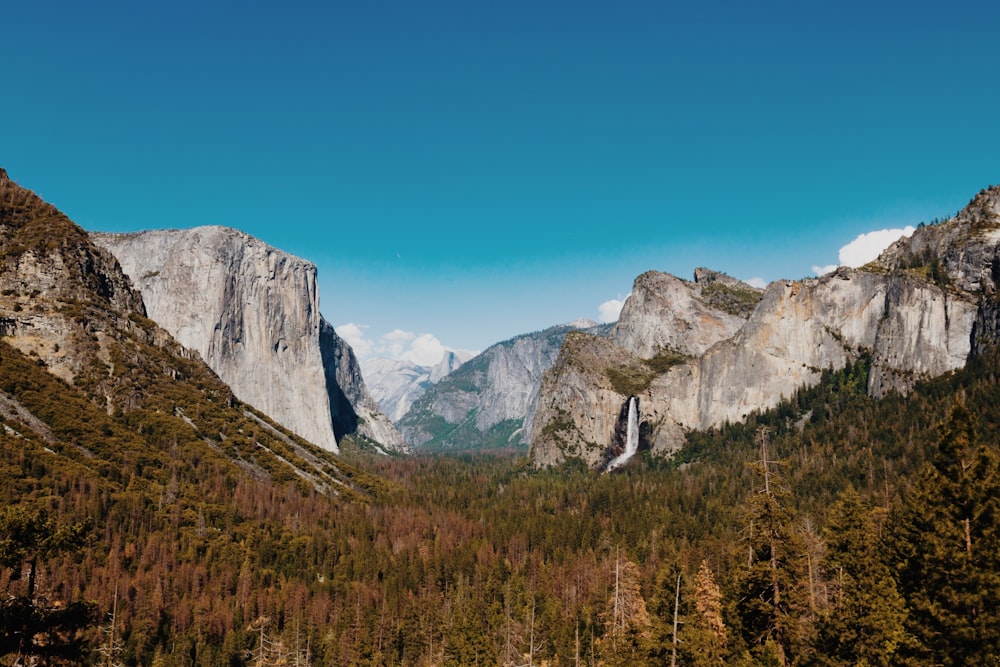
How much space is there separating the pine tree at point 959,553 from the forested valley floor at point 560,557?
8 centimetres

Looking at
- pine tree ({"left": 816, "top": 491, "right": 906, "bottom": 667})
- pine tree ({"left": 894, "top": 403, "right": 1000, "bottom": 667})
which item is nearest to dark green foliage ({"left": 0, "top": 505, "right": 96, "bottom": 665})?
pine tree ({"left": 816, "top": 491, "right": 906, "bottom": 667})

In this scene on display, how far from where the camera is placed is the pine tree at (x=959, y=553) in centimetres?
2680

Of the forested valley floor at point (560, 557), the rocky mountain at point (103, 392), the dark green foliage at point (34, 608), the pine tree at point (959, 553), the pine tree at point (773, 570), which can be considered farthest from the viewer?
the rocky mountain at point (103, 392)

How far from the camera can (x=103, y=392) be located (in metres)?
130

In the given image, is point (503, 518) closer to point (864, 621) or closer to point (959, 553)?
point (864, 621)

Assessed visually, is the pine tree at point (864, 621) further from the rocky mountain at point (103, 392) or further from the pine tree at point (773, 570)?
the rocky mountain at point (103, 392)

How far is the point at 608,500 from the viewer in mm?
140375

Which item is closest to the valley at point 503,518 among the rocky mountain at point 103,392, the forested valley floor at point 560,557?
the forested valley floor at point 560,557

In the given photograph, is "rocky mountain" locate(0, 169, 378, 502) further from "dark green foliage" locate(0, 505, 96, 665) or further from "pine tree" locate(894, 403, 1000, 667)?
"pine tree" locate(894, 403, 1000, 667)

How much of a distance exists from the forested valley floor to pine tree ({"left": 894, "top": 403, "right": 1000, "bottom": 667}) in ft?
0.26

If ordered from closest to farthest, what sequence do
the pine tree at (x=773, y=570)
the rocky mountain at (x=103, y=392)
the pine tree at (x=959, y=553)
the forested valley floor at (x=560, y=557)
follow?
the pine tree at (x=959, y=553), the pine tree at (x=773, y=570), the forested valley floor at (x=560, y=557), the rocky mountain at (x=103, y=392)

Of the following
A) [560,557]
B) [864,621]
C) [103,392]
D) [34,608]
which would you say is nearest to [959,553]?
[864,621]

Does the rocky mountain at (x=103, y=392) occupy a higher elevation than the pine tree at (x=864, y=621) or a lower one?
higher

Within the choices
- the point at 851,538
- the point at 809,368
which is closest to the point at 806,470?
the point at 809,368
